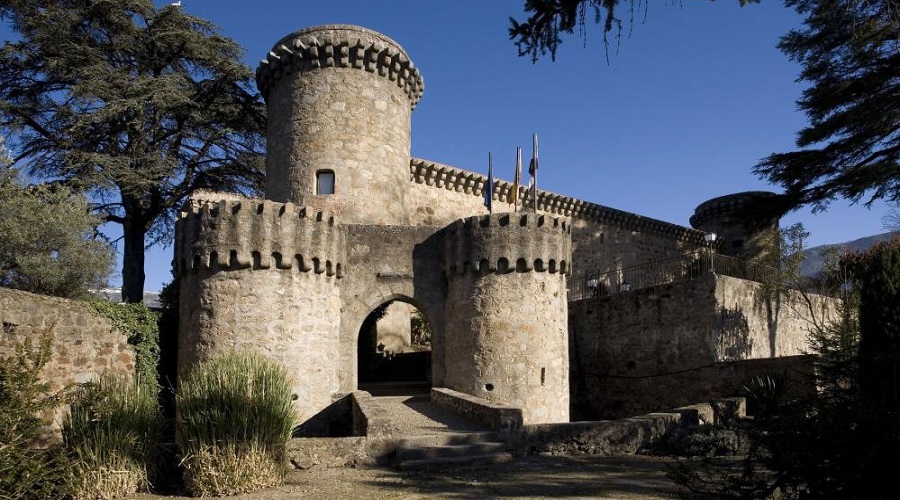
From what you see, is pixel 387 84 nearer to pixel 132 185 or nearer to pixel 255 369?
pixel 132 185

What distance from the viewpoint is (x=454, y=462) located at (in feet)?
34.6

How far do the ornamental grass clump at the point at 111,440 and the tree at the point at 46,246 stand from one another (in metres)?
8.71

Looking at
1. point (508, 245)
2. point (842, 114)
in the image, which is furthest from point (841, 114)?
point (508, 245)

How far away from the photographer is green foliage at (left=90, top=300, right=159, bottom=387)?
1418 centimetres

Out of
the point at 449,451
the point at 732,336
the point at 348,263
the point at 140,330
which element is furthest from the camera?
the point at 732,336

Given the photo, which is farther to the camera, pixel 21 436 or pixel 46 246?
pixel 46 246

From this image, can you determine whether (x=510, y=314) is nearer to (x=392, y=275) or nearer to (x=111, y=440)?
(x=392, y=275)

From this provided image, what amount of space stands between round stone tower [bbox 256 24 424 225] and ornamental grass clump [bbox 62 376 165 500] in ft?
30.5

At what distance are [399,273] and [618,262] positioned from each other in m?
16.6

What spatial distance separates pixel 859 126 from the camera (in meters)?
16.5

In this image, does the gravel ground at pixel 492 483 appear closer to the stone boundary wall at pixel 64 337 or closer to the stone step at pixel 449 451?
the stone step at pixel 449 451

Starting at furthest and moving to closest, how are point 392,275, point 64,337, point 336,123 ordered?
point 336,123 → point 392,275 → point 64,337

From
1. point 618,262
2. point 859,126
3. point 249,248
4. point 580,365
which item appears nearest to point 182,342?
point 249,248

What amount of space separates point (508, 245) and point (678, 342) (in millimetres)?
6507
